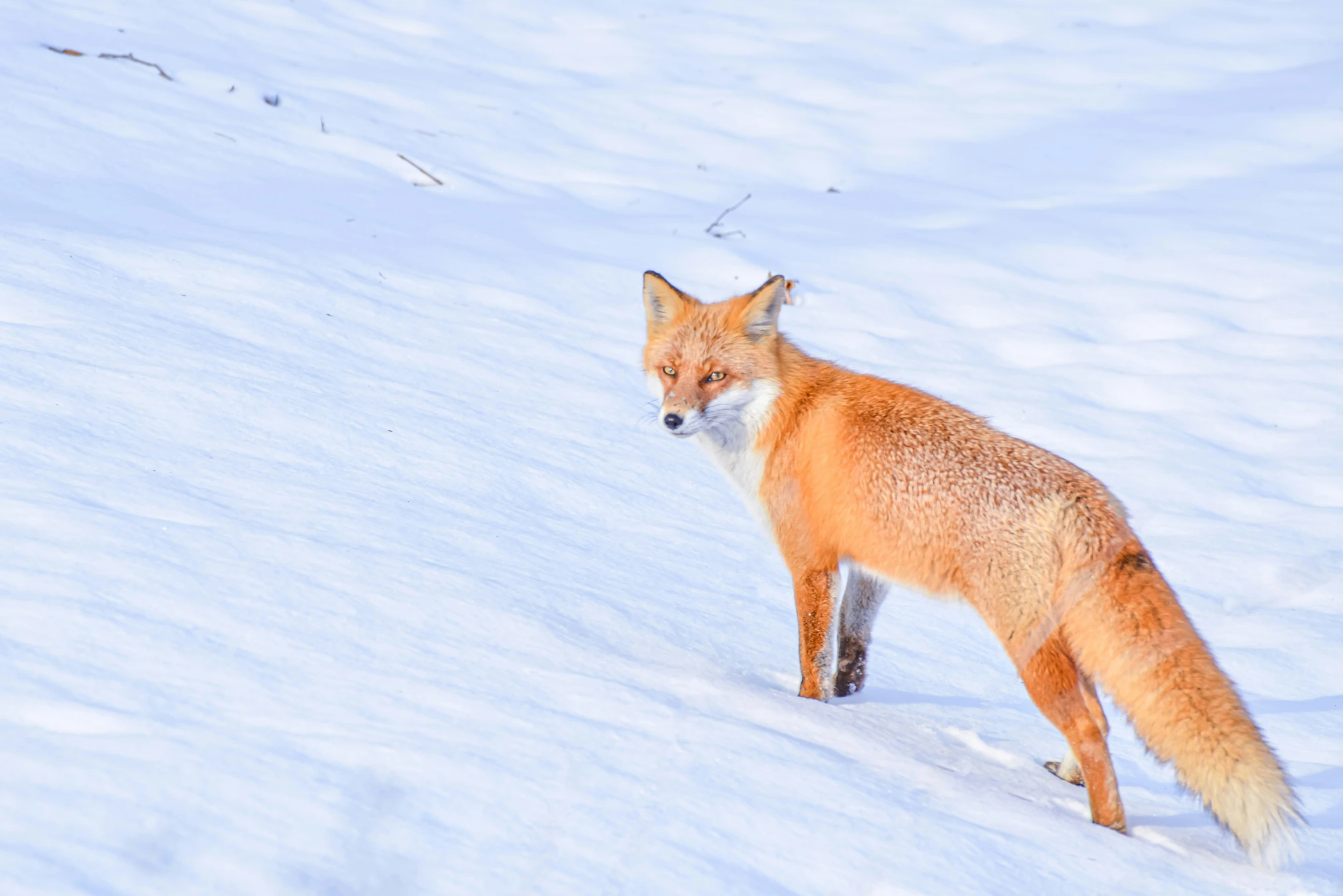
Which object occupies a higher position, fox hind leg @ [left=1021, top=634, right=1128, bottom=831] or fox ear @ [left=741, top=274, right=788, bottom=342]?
fox ear @ [left=741, top=274, right=788, bottom=342]

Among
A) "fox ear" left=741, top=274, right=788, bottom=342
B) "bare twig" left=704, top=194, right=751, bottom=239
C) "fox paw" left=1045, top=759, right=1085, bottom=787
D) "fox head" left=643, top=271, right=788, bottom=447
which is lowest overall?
"fox paw" left=1045, top=759, right=1085, bottom=787

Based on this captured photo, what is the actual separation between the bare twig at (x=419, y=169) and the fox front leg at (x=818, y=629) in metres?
5.41

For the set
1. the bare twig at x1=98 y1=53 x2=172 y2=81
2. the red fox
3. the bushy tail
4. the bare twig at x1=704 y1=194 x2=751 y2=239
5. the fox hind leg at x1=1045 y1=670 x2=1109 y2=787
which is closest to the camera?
the bushy tail

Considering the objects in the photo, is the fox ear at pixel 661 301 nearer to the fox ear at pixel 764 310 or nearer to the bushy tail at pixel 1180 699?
the fox ear at pixel 764 310

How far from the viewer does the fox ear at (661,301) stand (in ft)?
13.8

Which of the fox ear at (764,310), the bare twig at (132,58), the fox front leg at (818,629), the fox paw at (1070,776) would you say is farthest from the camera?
the bare twig at (132,58)

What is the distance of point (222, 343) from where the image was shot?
467 centimetres

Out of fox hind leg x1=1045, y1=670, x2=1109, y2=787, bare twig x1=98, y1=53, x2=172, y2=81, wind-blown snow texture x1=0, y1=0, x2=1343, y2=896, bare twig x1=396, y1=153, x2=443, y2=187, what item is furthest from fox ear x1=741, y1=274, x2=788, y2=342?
bare twig x1=98, y1=53, x2=172, y2=81

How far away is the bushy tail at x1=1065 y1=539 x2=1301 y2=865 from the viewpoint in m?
2.63

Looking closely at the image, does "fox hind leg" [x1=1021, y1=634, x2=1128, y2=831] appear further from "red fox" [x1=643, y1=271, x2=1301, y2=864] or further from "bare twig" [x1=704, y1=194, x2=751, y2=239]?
"bare twig" [x1=704, y1=194, x2=751, y2=239]

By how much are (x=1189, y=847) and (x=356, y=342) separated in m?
3.99

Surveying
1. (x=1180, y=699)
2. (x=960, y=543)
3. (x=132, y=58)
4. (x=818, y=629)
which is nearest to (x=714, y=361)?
(x=818, y=629)

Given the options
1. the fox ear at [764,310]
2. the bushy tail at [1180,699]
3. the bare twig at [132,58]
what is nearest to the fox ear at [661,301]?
the fox ear at [764,310]

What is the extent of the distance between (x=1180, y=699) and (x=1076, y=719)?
0.28 m
